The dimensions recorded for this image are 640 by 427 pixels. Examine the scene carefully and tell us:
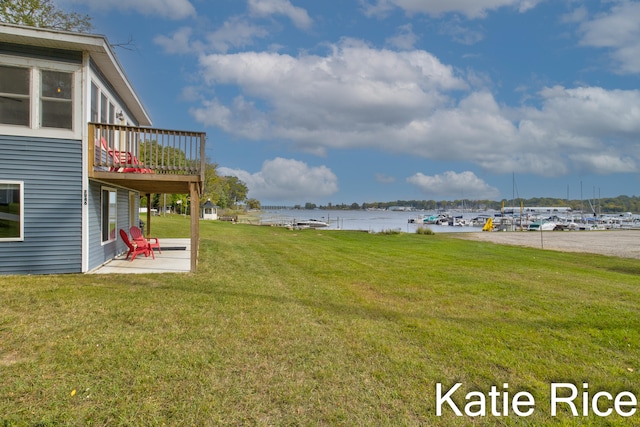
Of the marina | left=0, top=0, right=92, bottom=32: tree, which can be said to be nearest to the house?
left=0, top=0, right=92, bottom=32: tree

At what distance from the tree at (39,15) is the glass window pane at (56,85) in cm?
1115

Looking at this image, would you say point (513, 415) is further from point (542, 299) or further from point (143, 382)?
point (542, 299)

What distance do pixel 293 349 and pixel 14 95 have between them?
773 centimetres

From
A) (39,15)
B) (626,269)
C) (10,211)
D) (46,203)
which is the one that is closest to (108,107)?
(46,203)

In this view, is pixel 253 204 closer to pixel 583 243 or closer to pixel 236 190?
pixel 236 190

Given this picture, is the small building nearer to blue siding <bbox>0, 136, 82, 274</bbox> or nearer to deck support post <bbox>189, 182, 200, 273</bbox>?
deck support post <bbox>189, 182, 200, 273</bbox>

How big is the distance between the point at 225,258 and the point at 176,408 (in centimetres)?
815

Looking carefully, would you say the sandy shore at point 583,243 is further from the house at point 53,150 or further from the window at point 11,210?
the window at point 11,210

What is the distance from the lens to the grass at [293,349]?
2707mm

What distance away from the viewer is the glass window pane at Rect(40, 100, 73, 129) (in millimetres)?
7371

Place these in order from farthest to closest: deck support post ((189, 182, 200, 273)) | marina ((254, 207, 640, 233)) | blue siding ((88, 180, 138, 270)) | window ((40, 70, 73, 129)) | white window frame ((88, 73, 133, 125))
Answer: marina ((254, 207, 640, 233)) → white window frame ((88, 73, 133, 125)) → deck support post ((189, 182, 200, 273)) → blue siding ((88, 180, 138, 270)) → window ((40, 70, 73, 129))

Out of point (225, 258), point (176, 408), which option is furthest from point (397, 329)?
point (225, 258)

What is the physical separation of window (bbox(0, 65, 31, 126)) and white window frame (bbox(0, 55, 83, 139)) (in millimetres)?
91

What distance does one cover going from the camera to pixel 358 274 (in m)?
8.57
